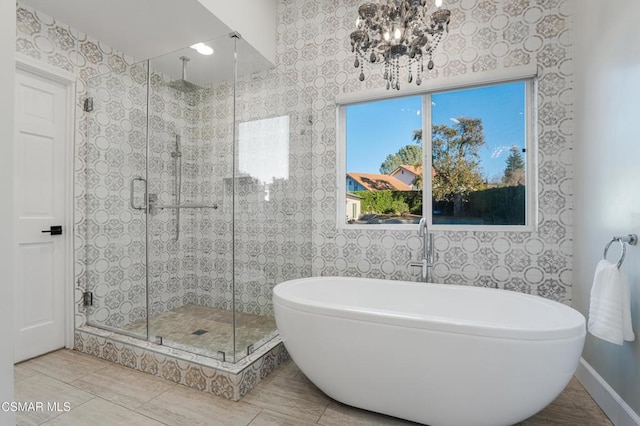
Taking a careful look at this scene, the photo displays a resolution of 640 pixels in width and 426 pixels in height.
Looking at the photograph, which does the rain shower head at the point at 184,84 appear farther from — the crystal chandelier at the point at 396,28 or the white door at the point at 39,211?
the crystal chandelier at the point at 396,28

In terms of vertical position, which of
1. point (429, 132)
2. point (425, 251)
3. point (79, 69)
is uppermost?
point (79, 69)

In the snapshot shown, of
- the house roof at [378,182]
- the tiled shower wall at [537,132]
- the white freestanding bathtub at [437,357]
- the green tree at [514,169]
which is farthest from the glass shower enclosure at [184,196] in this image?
the green tree at [514,169]

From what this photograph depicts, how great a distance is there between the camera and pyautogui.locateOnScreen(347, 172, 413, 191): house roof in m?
2.71

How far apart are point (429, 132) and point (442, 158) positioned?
0.83 feet

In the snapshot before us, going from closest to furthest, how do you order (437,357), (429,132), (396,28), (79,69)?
(437,357) → (396,28) → (79,69) → (429,132)

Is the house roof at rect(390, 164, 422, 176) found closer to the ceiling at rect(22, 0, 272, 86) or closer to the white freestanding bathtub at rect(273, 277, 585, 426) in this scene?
the white freestanding bathtub at rect(273, 277, 585, 426)

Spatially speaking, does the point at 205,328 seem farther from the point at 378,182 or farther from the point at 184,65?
the point at 184,65

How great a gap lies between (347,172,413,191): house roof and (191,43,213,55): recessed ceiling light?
153cm

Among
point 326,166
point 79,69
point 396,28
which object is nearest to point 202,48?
point 79,69

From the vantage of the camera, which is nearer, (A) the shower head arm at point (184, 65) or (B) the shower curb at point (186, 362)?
(B) the shower curb at point (186, 362)

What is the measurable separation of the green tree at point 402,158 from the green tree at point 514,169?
67cm

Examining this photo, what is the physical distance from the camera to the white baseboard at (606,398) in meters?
1.44

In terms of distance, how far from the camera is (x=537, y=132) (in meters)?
2.22

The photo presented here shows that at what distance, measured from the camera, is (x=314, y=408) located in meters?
1.70
